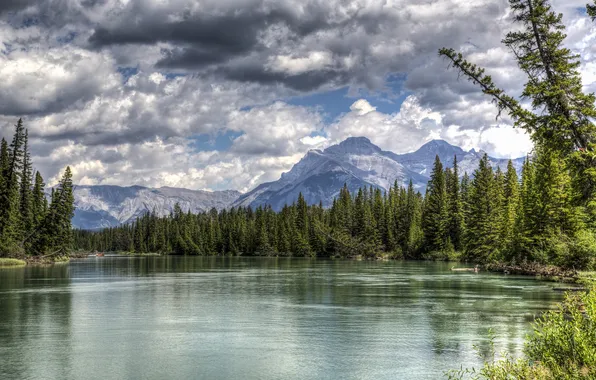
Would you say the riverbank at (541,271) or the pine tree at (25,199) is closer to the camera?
the riverbank at (541,271)

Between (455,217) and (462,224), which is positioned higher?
(455,217)

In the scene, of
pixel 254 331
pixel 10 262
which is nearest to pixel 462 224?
pixel 10 262

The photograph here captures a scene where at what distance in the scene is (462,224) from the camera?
4744 inches

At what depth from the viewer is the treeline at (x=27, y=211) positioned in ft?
313

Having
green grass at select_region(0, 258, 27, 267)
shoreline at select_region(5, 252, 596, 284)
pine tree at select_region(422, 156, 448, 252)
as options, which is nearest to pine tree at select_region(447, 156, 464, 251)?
pine tree at select_region(422, 156, 448, 252)

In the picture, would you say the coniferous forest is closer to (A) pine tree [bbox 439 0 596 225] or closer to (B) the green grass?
(A) pine tree [bbox 439 0 596 225]

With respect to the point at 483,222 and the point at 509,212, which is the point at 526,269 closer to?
the point at 509,212

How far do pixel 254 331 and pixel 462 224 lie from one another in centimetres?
10073

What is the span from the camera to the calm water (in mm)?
20281

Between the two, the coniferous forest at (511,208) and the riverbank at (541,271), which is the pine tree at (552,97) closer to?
the coniferous forest at (511,208)

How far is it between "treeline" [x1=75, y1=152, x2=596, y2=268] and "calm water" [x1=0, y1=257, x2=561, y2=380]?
9.92 m

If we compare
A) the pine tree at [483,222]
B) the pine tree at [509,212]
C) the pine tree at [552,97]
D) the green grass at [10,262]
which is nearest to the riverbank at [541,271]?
the pine tree at [509,212]

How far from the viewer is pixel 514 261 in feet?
250

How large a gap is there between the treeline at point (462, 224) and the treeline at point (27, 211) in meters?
79.8
